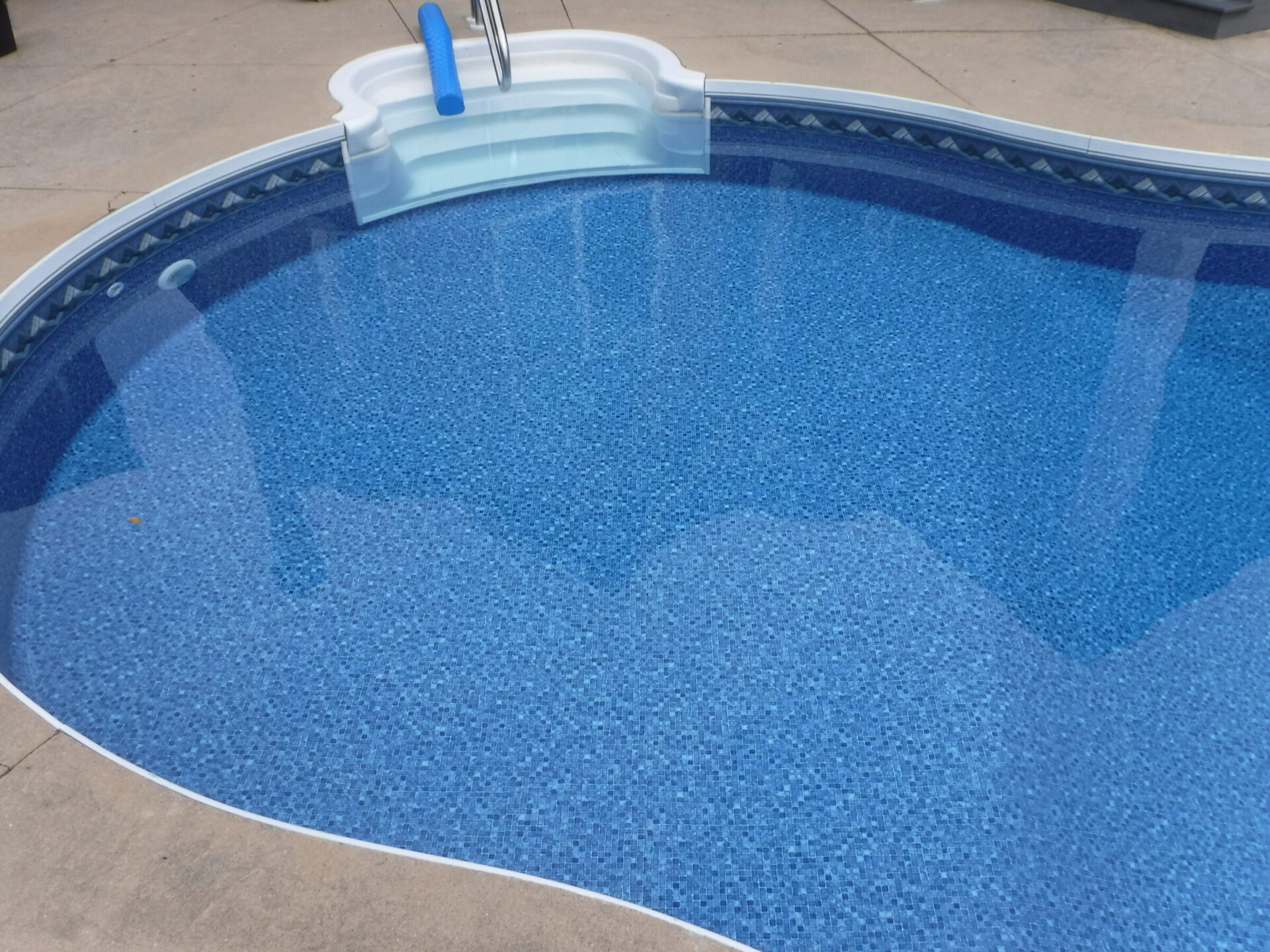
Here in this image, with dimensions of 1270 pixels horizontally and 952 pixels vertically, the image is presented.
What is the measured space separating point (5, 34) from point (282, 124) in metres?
1.80

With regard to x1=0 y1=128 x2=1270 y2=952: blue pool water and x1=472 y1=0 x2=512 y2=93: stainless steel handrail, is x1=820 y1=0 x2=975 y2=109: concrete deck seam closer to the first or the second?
x1=0 y1=128 x2=1270 y2=952: blue pool water

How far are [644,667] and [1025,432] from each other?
5.04 feet

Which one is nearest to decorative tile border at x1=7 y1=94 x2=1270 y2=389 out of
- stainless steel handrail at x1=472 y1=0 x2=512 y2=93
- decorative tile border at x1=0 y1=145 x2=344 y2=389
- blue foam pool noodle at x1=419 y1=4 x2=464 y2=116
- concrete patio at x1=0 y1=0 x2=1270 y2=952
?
decorative tile border at x1=0 y1=145 x2=344 y2=389

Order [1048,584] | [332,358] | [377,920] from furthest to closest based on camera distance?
[332,358], [1048,584], [377,920]

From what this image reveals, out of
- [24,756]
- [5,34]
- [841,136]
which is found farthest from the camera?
[5,34]

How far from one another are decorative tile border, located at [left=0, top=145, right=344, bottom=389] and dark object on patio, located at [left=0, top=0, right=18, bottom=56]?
6.36 feet

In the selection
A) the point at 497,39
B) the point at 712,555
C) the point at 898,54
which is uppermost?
the point at 497,39

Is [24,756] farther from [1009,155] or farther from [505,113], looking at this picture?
[1009,155]

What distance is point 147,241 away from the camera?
4020 mm

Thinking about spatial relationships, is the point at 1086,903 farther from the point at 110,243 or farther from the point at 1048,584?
the point at 110,243

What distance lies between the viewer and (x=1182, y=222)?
4168 millimetres

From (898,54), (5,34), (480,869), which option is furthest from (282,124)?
(480,869)

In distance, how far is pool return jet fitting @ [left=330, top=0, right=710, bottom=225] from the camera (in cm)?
471

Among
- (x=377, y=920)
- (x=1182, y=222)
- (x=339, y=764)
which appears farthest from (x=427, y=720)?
(x=1182, y=222)
